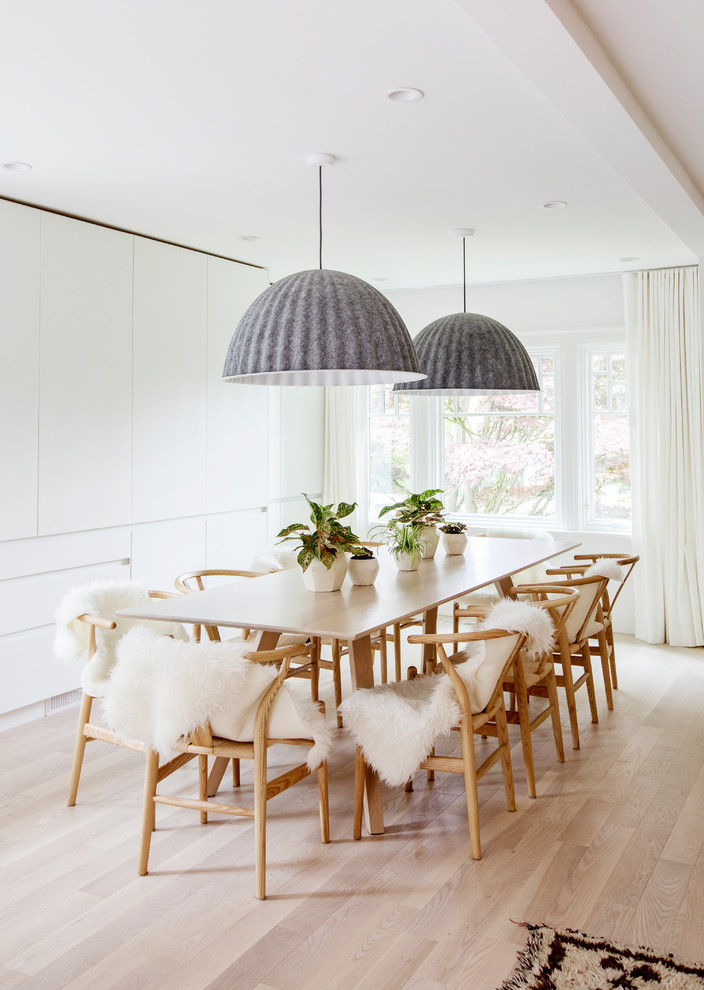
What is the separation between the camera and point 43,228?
14.5ft

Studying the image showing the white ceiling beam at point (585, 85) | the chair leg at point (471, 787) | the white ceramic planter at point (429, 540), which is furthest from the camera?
the white ceramic planter at point (429, 540)

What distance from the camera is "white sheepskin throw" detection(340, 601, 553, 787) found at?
9.53 feet

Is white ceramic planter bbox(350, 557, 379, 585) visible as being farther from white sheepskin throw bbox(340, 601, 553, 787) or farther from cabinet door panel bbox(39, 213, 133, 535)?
cabinet door panel bbox(39, 213, 133, 535)

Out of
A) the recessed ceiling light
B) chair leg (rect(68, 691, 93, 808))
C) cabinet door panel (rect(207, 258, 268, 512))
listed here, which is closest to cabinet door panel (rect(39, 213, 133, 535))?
cabinet door panel (rect(207, 258, 268, 512))

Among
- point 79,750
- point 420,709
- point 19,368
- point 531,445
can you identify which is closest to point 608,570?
point 420,709

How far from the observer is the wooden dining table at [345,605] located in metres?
2.97

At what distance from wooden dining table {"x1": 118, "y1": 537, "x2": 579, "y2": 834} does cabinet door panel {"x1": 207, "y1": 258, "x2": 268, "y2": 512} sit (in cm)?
164

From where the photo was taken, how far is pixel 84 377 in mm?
4699

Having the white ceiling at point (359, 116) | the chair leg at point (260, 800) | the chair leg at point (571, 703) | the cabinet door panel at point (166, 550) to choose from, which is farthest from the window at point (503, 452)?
the chair leg at point (260, 800)

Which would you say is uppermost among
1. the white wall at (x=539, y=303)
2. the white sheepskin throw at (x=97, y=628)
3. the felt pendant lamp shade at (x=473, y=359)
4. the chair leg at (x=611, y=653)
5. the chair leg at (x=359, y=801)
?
the white wall at (x=539, y=303)

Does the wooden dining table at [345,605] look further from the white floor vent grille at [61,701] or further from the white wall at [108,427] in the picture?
the white floor vent grille at [61,701]

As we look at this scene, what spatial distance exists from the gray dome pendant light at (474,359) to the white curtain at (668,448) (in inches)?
79.4

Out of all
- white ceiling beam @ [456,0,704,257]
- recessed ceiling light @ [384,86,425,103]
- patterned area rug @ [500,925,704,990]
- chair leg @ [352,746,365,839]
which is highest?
recessed ceiling light @ [384,86,425,103]

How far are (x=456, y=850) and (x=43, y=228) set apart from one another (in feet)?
11.7
